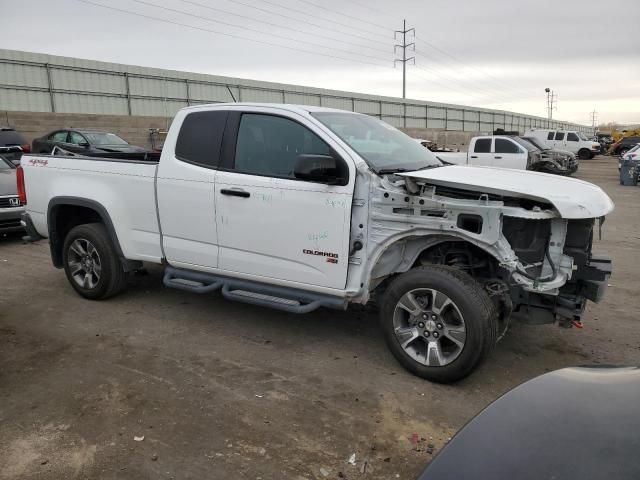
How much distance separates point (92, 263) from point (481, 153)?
15592mm

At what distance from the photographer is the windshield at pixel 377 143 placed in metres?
4.18

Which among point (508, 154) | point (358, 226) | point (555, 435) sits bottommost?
point (555, 435)

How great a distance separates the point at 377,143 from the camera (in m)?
4.50

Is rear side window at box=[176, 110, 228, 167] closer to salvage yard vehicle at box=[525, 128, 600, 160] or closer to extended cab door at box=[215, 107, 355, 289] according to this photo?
extended cab door at box=[215, 107, 355, 289]

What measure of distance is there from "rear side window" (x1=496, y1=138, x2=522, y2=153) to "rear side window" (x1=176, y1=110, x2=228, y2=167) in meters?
15.4

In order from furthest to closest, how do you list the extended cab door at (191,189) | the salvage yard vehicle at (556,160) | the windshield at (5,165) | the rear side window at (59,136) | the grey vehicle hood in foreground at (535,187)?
the salvage yard vehicle at (556,160) < the rear side window at (59,136) < the windshield at (5,165) < the extended cab door at (191,189) < the grey vehicle hood in foreground at (535,187)

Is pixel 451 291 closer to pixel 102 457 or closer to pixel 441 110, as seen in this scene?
pixel 102 457

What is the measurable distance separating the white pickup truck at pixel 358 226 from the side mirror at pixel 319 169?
0.04 feet

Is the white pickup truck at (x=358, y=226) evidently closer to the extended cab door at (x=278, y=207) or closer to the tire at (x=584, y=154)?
the extended cab door at (x=278, y=207)

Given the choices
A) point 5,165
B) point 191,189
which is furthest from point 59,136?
point 191,189

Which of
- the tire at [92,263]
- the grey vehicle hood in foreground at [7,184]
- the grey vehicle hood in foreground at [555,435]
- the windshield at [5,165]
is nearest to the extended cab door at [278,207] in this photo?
the tire at [92,263]

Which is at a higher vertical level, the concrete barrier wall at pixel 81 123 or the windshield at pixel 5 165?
the concrete barrier wall at pixel 81 123

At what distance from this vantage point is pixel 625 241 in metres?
8.62

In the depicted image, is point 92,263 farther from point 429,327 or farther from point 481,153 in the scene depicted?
point 481,153
